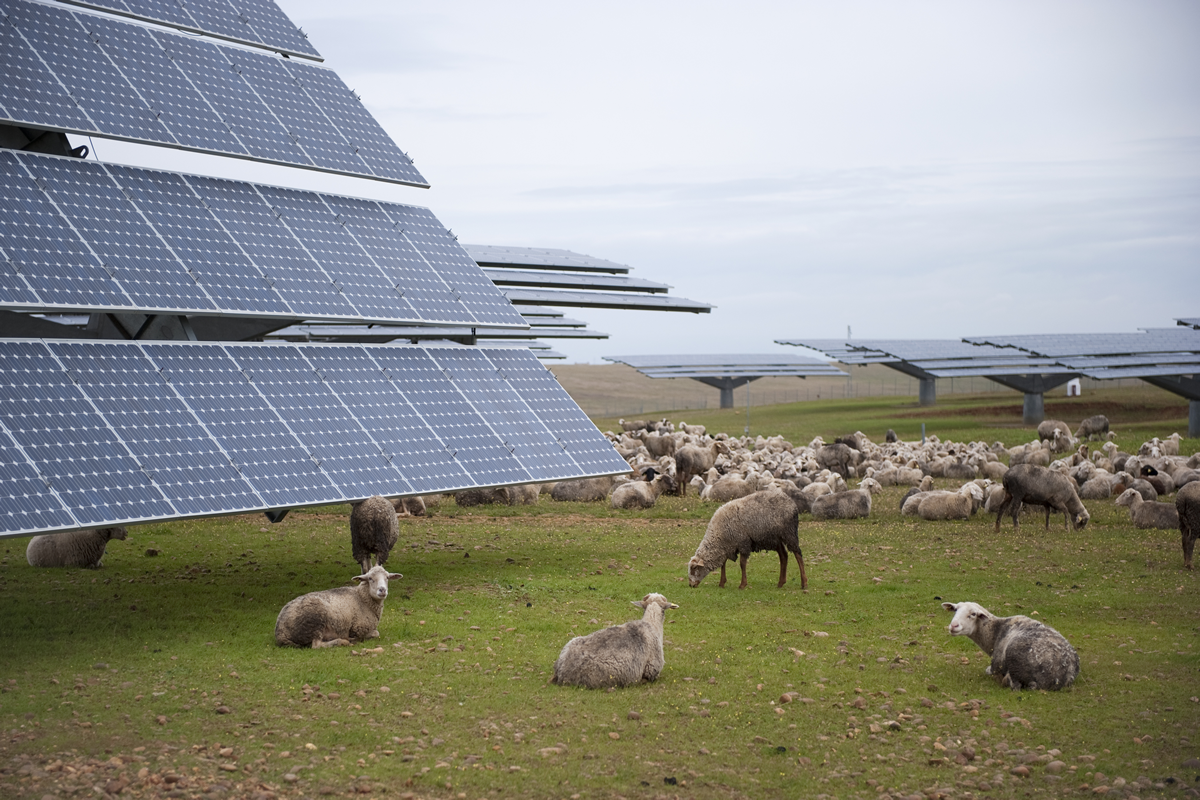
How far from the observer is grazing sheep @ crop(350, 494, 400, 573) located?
16422 millimetres

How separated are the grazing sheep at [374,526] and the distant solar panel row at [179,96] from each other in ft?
25.0

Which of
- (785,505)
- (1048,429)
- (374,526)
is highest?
(1048,429)

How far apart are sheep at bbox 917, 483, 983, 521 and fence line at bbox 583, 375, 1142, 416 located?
2977 inches

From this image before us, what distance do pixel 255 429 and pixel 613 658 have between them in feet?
23.7

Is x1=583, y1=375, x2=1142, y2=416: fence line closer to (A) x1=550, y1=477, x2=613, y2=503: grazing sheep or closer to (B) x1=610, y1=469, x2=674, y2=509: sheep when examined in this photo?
(A) x1=550, y1=477, x2=613, y2=503: grazing sheep

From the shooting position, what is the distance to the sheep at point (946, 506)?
78.3 feet

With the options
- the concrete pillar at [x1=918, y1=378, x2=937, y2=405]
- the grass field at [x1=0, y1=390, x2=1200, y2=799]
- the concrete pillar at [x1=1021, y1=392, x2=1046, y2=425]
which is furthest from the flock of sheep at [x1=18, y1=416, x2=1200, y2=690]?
the concrete pillar at [x1=918, y1=378, x2=937, y2=405]

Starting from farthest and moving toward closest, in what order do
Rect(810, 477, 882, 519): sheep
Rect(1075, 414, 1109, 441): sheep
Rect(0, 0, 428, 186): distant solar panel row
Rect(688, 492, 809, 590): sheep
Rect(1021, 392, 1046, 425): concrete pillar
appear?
Rect(1021, 392, 1046, 425): concrete pillar, Rect(1075, 414, 1109, 441): sheep, Rect(810, 477, 882, 519): sheep, Rect(0, 0, 428, 186): distant solar panel row, Rect(688, 492, 809, 590): sheep

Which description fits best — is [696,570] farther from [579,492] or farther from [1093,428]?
[1093,428]

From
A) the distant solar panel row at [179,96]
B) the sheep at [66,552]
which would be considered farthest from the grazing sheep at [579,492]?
the sheep at [66,552]

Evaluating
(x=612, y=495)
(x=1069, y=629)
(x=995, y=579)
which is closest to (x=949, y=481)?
(x=612, y=495)

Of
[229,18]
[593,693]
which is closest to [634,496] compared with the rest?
[229,18]

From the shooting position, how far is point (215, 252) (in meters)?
17.3

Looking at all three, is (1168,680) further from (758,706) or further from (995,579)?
(995,579)
